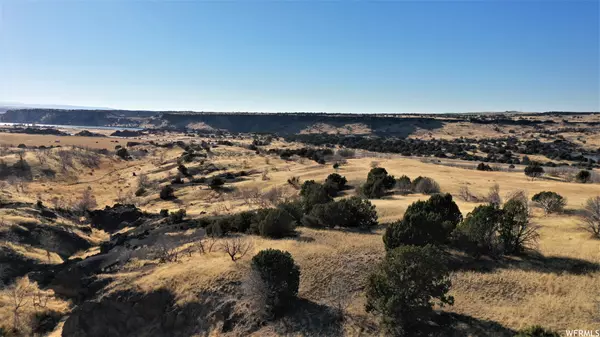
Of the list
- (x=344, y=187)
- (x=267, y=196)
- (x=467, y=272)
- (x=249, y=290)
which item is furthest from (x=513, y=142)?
(x=249, y=290)

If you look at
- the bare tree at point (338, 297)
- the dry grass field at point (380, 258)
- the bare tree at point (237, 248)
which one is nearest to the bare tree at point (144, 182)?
the dry grass field at point (380, 258)

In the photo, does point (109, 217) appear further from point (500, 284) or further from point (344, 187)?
point (500, 284)

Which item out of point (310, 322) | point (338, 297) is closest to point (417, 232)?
point (338, 297)

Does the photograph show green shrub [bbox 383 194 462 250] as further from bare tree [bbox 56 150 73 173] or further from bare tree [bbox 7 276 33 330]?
bare tree [bbox 56 150 73 173]

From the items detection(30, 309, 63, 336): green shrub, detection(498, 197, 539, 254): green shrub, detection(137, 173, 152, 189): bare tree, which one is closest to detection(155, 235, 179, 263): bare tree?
detection(30, 309, 63, 336): green shrub

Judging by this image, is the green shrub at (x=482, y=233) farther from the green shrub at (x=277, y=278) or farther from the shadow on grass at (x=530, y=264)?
the green shrub at (x=277, y=278)

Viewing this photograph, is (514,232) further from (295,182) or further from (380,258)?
(295,182)
